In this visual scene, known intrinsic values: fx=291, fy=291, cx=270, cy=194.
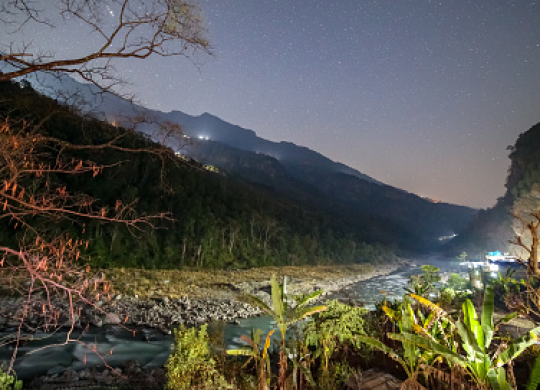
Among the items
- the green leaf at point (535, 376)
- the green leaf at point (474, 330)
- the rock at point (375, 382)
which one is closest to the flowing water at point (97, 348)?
the rock at point (375, 382)

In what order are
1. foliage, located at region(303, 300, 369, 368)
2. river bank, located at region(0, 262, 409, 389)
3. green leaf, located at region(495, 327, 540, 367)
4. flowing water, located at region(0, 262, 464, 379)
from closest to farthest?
1. green leaf, located at region(495, 327, 540, 367)
2. foliage, located at region(303, 300, 369, 368)
3. river bank, located at region(0, 262, 409, 389)
4. flowing water, located at region(0, 262, 464, 379)

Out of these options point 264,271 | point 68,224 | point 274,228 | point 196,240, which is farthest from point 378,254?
point 68,224

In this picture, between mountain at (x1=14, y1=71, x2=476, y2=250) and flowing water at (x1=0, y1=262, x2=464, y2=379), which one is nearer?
flowing water at (x1=0, y1=262, x2=464, y2=379)

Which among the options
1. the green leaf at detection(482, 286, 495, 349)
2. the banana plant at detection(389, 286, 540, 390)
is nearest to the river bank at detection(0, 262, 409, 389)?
the banana plant at detection(389, 286, 540, 390)

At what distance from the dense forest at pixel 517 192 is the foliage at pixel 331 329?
15929 millimetres

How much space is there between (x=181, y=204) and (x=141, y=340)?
81.4ft

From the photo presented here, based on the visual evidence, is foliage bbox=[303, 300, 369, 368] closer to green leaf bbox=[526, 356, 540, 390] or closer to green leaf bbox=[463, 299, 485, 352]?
green leaf bbox=[463, 299, 485, 352]

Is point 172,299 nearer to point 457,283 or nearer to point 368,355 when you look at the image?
point 368,355

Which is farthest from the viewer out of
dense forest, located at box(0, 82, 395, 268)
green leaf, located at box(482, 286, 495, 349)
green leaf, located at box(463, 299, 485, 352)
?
dense forest, located at box(0, 82, 395, 268)

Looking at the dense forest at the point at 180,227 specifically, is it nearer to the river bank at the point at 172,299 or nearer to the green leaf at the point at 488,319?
the river bank at the point at 172,299

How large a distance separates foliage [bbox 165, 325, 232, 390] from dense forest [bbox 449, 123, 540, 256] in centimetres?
1847

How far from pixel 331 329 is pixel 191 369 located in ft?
7.87

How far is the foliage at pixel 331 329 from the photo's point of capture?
5.11 metres

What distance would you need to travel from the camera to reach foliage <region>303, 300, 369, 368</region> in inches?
201
